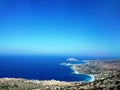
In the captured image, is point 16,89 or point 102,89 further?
point 16,89

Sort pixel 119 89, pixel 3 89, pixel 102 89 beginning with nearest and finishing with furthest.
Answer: pixel 119 89 < pixel 102 89 < pixel 3 89

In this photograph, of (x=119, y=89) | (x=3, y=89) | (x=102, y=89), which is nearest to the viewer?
(x=119, y=89)

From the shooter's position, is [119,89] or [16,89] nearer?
[119,89]

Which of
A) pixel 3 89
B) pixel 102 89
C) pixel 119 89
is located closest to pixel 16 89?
pixel 3 89

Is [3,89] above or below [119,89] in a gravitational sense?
below

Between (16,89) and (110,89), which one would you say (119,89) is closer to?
(110,89)

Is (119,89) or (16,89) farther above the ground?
(119,89)

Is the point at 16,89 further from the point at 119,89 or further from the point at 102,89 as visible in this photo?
the point at 119,89

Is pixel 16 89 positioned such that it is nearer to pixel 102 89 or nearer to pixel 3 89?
pixel 3 89

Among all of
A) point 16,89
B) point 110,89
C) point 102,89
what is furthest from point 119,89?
point 16,89

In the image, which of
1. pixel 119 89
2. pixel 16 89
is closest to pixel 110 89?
pixel 119 89
